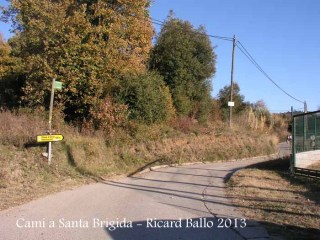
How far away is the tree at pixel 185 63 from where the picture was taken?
1271 inches

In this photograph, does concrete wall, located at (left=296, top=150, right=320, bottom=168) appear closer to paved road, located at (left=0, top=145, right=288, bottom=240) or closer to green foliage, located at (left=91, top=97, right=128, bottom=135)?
paved road, located at (left=0, top=145, right=288, bottom=240)

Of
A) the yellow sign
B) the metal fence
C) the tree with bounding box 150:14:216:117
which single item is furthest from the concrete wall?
the tree with bounding box 150:14:216:117

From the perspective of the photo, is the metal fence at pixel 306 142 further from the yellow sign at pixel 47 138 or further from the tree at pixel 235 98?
the tree at pixel 235 98

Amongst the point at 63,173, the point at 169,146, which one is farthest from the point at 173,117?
the point at 63,173

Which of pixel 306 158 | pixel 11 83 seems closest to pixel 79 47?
pixel 11 83

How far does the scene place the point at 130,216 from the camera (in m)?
9.80

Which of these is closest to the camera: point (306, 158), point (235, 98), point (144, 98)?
point (306, 158)

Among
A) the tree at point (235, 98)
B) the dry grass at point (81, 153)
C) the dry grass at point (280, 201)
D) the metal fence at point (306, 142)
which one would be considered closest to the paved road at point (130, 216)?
the dry grass at point (280, 201)

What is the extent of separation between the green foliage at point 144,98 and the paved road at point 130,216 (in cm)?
1084

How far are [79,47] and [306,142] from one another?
11595 millimetres

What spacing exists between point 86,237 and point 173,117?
23.3 metres

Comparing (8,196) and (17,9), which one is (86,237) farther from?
(17,9)

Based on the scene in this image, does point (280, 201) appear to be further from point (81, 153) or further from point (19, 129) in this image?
point (19, 129)

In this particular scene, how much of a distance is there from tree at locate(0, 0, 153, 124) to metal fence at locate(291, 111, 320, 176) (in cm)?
1005
